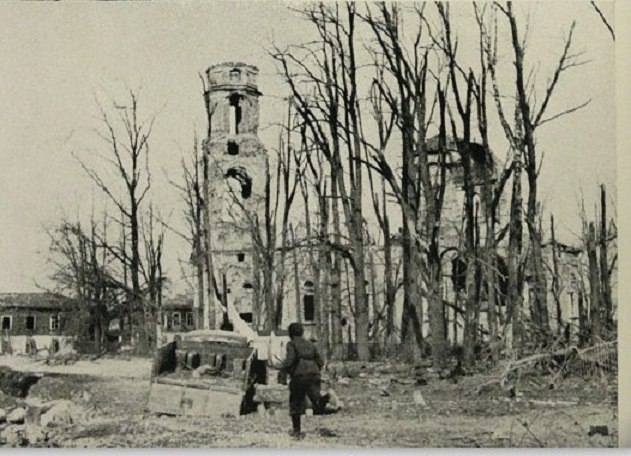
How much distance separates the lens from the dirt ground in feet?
24.7

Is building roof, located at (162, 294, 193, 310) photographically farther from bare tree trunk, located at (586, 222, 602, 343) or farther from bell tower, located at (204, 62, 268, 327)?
bare tree trunk, located at (586, 222, 602, 343)

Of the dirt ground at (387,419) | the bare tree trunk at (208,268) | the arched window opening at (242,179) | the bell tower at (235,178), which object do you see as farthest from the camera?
the arched window opening at (242,179)

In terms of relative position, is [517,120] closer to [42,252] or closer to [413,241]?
[413,241]

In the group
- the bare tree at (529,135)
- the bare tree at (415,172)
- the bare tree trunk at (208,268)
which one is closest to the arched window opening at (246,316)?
the bare tree trunk at (208,268)

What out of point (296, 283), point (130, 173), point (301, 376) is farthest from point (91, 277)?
point (301, 376)

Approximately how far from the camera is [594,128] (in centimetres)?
780

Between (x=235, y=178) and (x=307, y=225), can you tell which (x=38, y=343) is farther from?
(x=307, y=225)

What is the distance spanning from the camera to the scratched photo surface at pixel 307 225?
7699 millimetres

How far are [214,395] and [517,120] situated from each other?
10.5 ft

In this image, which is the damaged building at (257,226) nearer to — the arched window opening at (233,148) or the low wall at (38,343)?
the arched window opening at (233,148)

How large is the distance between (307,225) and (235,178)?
698mm

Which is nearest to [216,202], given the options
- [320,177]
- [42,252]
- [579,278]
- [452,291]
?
[320,177]

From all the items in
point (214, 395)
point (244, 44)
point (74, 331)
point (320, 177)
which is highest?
point (244, 44)

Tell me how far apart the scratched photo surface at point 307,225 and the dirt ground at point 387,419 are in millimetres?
17
